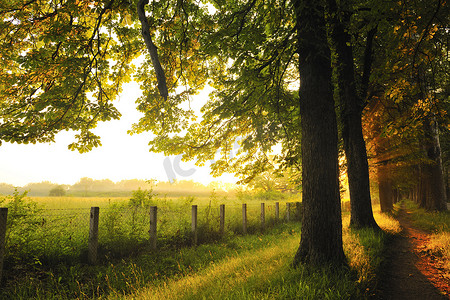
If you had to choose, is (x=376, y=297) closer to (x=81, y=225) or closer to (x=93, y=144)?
(x=93, y=144)

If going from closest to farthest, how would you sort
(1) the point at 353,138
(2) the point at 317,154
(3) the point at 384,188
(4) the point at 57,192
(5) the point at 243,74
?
(2) the point at 317,154 < (5) the point at 243,74 < (1) the point at 353,138 < (3) the point at 384,188 < (4) the point at 57,192

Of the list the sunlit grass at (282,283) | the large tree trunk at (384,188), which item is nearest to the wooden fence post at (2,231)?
the sunlit grass at (282,283)

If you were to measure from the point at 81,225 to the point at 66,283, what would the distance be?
12.1 ft

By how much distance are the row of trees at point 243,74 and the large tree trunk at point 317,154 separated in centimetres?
2

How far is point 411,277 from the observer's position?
462 cm

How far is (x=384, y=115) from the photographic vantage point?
12609 millimetres

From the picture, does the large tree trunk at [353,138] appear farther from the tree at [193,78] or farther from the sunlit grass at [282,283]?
the sunlit grass at [282,283]

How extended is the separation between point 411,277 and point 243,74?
622 centimetres

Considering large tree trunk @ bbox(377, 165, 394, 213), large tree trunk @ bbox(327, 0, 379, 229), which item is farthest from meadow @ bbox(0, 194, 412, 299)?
large tree trunk @ bbox(377, 165, 394, 213)

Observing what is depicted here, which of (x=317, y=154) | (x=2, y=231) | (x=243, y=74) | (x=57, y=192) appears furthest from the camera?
(x=57, y=192)

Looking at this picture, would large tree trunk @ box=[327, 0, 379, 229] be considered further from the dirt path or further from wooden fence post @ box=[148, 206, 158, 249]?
wooden fence post @ box=[148, 206, 158, 249]

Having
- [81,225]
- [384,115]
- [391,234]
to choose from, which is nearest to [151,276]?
[81,225]

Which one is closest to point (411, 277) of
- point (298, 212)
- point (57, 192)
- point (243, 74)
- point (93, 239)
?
point (243, 74)

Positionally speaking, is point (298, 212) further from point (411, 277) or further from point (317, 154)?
point (317, 154)
